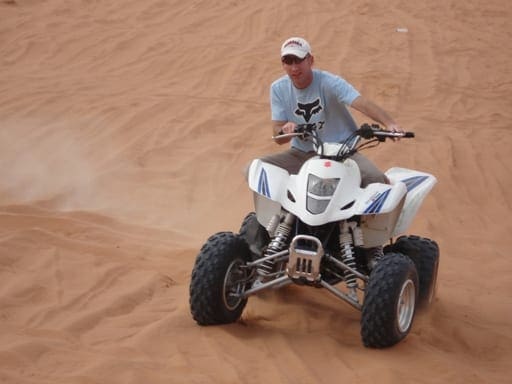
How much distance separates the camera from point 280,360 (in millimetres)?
5234

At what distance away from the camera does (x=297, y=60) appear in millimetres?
6172

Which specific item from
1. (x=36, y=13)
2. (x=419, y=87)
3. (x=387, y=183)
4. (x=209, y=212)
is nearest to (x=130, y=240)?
(x=209, y=212)

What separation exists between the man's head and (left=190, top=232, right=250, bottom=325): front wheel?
1237 millimetres

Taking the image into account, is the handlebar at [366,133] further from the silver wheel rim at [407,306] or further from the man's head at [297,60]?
the silver wheel rim at [407,306]

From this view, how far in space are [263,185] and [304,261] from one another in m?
0.67

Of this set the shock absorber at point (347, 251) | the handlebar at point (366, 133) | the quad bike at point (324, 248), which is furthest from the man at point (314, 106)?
the shock absorber at point (347, 251)

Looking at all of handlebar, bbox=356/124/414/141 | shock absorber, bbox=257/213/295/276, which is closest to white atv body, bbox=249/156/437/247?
shock absorber, bbox=257/213/295/276

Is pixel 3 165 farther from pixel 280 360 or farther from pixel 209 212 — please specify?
pixel 280 360

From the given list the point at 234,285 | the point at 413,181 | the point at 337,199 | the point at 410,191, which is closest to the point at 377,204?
Answer: the point at 337,199

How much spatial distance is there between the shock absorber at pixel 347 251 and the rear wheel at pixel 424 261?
2.79 feet

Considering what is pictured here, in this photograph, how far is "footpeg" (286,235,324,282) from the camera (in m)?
5.38

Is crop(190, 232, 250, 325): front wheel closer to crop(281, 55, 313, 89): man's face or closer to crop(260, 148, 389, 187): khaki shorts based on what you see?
crop(260, 148, 389, 187): khaki shorts

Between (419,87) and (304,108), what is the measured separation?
7365mm

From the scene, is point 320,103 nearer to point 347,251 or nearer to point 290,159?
point 290,159
